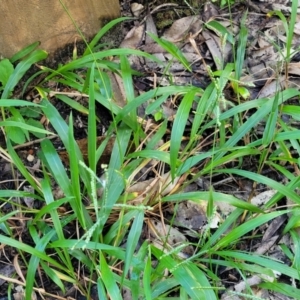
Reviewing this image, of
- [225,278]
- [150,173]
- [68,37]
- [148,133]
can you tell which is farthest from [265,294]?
[68,37]

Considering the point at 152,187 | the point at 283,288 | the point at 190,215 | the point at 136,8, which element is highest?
the point at 136,8

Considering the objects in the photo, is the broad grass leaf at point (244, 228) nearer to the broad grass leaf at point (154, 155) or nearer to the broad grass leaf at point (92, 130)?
the broad grass leaf at point (154, 155)

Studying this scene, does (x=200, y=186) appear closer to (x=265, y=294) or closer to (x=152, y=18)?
(x=265, y=294)

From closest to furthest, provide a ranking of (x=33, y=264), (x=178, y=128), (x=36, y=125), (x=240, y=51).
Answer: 1. (x=33, y=264)
2. (x=178, y=128)
3. (x=36, y=125)
4. (x=240, y=51)

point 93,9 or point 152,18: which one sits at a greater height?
point 93,9

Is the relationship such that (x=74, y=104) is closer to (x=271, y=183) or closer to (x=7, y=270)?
(x=7, y=270)

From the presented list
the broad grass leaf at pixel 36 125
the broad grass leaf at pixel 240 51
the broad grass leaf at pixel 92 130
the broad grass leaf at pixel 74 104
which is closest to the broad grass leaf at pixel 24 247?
the broad grass leaf at pixel 92 130

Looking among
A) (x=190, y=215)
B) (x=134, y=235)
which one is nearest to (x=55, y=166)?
(x=134, y=235)
